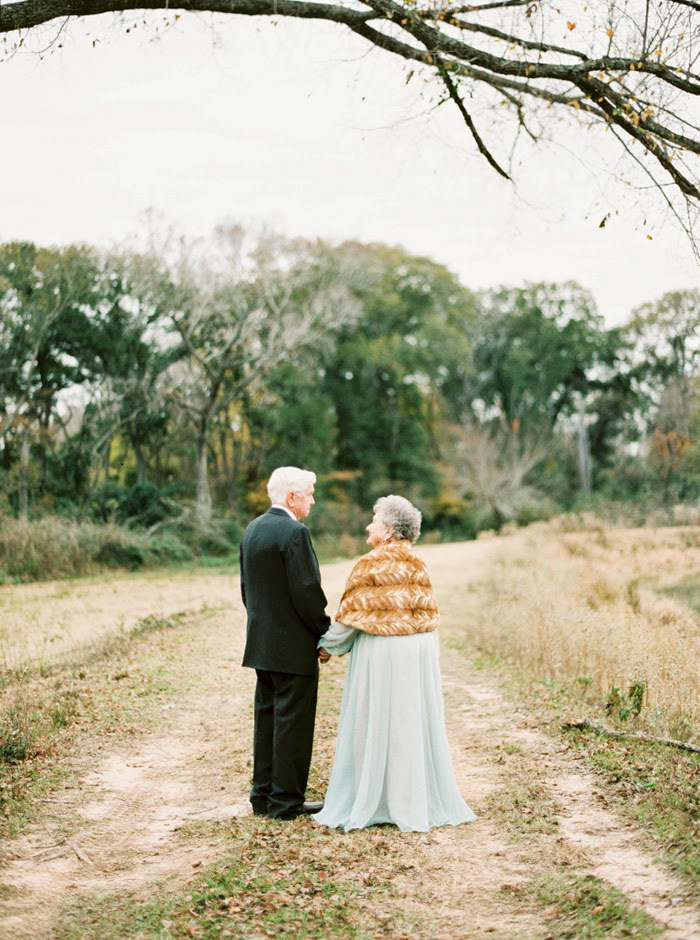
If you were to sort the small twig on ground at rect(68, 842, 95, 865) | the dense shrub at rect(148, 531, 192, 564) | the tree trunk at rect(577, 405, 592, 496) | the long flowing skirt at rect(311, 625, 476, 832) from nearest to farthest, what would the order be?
the small twig on ground at rect(68, 842, 95, 865)
the long flowing skirt at rect(311, 625, 476, 832)
the dense shrub at rect(148, 531, 192, 564)
the tree trunk at rect(577, 405, 592, 496)

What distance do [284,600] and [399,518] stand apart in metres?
0.87

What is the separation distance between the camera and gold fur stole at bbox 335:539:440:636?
548 cm

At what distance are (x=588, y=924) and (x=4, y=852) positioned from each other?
316cm

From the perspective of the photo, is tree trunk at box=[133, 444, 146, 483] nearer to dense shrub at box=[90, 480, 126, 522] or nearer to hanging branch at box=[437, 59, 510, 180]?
dense shrub at box=[90, 480, 126, 522]

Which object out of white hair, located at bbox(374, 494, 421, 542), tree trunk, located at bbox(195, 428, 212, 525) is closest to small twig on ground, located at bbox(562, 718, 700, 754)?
white hair, located at bbox(374, 494, 421, 542)

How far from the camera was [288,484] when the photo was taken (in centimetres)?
577

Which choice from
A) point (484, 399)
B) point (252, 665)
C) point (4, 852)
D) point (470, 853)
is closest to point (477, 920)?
point (470, 853)

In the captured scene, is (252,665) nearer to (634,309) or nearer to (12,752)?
(12,752)

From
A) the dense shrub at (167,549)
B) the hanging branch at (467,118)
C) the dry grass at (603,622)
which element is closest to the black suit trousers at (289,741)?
the dry grass at (603,622)

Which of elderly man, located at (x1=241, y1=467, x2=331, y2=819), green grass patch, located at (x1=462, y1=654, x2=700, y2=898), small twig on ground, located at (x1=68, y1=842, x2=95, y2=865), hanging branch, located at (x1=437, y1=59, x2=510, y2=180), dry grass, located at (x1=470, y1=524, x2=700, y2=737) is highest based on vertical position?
hanging branch, located at (x1=437, y1=59, x2=510, y2=180)

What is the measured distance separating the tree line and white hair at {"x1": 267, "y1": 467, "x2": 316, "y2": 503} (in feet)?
65.2

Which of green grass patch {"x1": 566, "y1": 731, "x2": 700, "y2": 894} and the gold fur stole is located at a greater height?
the gold fur stole

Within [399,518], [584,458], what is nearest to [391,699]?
[399,518]

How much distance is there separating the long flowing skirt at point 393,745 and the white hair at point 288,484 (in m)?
0.94
